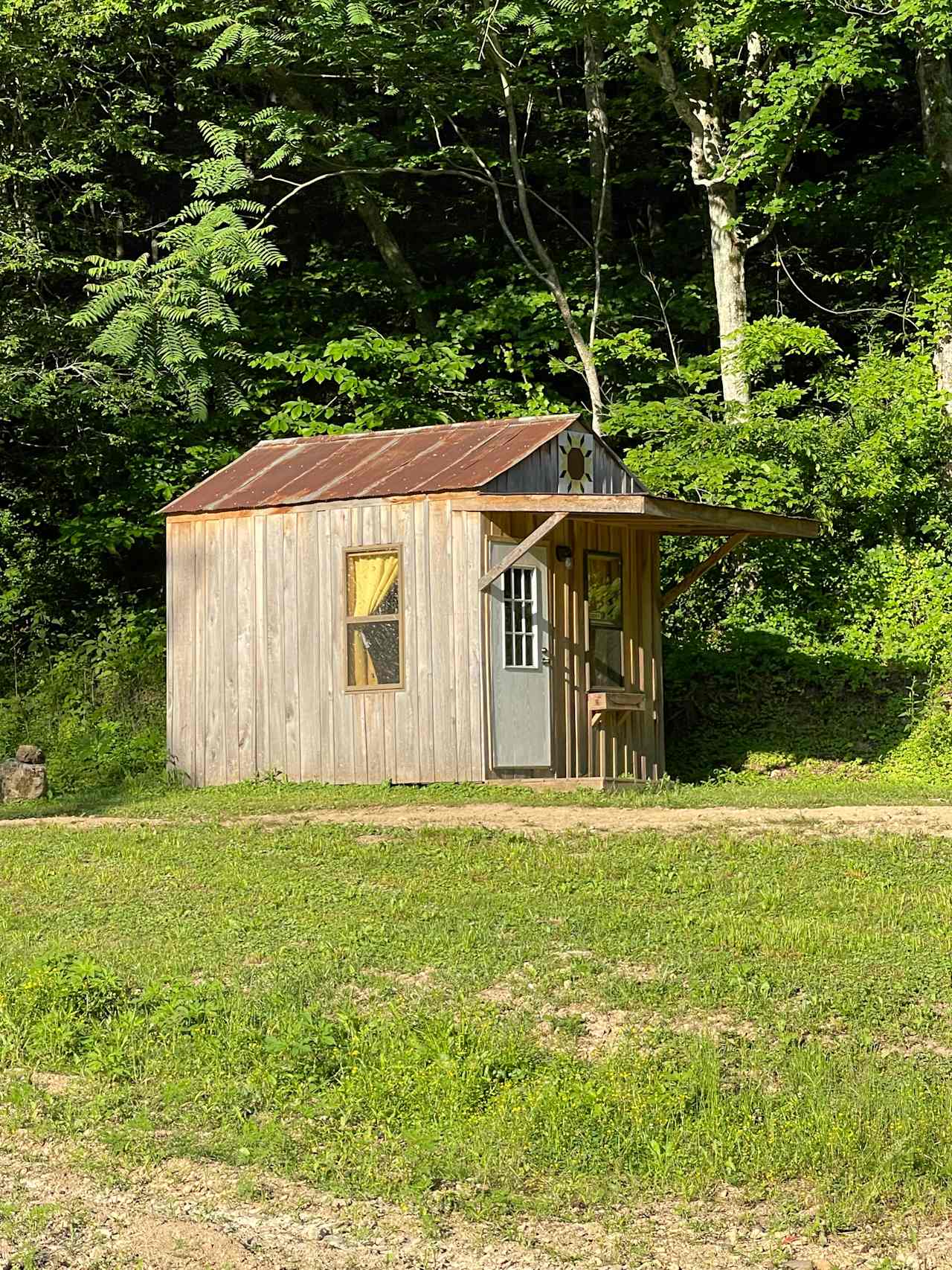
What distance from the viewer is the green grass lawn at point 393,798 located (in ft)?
45.9

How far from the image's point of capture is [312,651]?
16125mm

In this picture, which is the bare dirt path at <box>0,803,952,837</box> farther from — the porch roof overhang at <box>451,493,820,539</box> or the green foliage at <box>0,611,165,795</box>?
the green foliage at <box>0,611,165,795</box>

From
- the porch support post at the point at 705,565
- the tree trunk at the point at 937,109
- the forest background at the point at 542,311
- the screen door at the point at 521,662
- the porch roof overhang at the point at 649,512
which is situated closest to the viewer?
the porch roof overhang at the point at 649,512

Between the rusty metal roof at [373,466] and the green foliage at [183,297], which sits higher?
the green foliage at [183,297]

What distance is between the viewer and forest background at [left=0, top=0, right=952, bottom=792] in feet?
66.9

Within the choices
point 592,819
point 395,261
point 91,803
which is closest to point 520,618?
point 592,819

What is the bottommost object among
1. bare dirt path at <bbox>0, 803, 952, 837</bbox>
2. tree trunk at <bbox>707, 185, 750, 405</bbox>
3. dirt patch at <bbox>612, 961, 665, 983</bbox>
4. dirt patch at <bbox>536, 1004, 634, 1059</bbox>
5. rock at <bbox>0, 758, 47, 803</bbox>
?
dirt patch at <bbox>536, 1004, 634, 1059</bbox>

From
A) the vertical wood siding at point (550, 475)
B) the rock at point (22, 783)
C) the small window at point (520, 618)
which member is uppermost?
the vertical wood siding at point (550, 475)

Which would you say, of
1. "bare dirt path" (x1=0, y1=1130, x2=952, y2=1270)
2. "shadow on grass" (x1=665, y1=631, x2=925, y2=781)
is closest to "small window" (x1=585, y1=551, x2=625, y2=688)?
"shadow on grass" (x1=665, y1=631, x2=925, y2=781)

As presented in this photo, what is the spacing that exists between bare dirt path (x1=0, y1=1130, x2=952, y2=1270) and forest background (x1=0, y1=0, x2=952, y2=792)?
12.4 metres

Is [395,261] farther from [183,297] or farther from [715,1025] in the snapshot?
[715,1025]

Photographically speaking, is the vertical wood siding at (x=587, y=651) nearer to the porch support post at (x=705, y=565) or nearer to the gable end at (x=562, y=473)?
the gable end at (x=562, y=473)

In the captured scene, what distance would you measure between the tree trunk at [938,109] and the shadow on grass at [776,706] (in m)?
7.42

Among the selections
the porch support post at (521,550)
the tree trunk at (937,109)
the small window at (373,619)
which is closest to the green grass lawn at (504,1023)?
the porch support post at (521,550)
